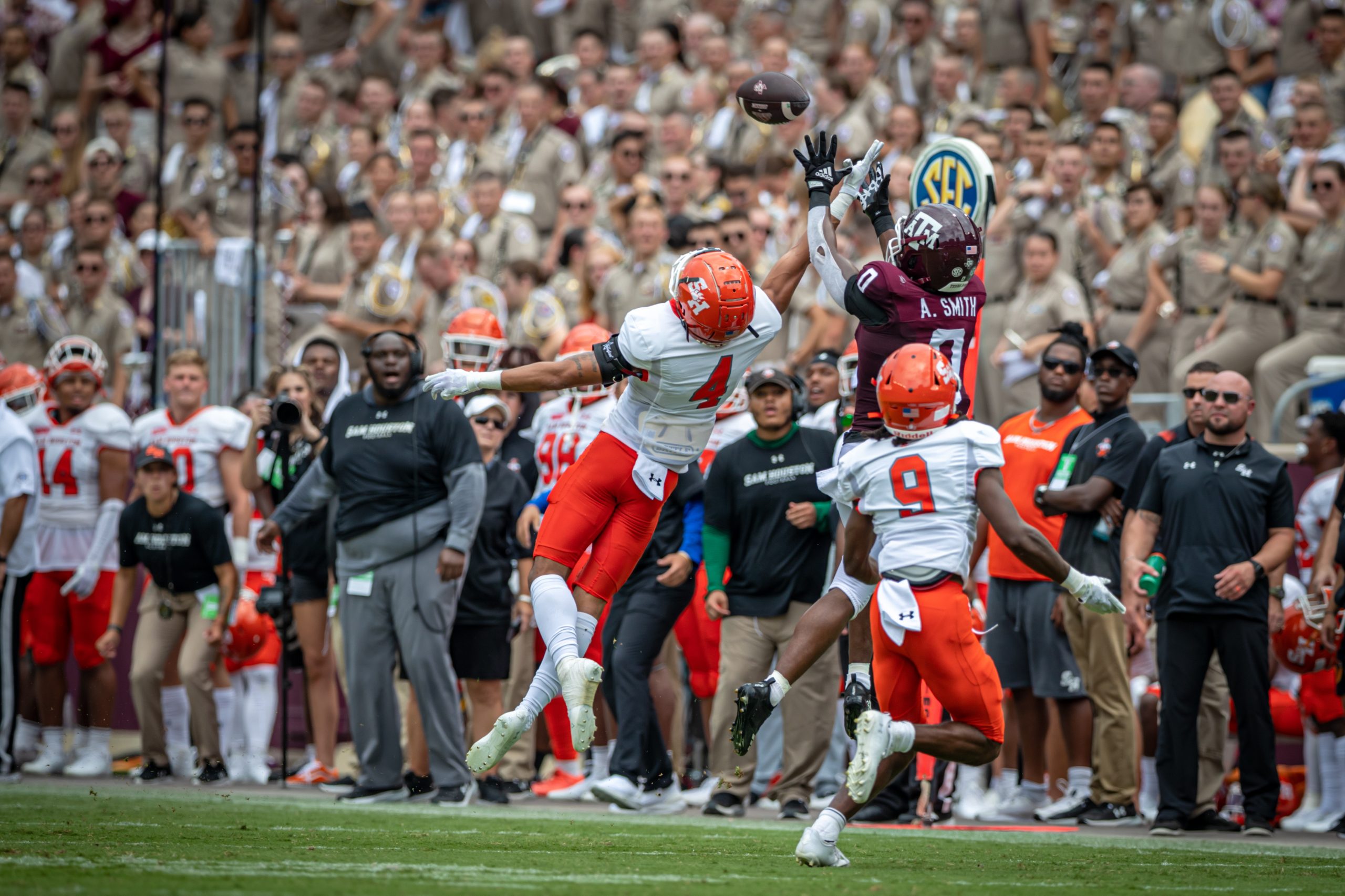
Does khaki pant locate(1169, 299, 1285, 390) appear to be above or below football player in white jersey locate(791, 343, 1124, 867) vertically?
above

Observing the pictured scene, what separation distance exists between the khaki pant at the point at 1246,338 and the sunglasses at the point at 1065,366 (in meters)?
2.70

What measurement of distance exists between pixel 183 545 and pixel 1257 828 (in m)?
6.72

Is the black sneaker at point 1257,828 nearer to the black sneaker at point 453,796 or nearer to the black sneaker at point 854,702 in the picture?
the black sneaker at point 854,702

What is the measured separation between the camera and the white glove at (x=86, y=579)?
11.1 metres

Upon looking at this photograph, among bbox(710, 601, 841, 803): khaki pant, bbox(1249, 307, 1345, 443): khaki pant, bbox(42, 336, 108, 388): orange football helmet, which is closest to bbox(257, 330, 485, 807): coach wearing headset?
bbox(710, 601, 841, 803): khaki pant

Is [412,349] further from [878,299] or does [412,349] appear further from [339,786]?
[878,299]

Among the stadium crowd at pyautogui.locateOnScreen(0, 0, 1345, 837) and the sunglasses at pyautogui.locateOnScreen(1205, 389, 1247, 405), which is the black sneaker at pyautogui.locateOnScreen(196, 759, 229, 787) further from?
the sunglasses at pyautogui.locateOnScreen(1205, 389, 1247, 405)

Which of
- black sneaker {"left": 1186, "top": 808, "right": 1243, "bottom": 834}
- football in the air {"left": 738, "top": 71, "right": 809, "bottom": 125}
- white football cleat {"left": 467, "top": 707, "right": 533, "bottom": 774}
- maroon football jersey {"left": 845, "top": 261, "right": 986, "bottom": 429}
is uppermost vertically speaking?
football in the air {"left": 738, "top": 71, "right": 809, "bottom": 125}

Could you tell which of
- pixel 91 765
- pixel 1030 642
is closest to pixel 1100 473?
pixel 1030 642

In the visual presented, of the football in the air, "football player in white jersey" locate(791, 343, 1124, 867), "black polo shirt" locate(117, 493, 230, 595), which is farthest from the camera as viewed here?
"black polo shirt" locate(117, 493, 230, 595)

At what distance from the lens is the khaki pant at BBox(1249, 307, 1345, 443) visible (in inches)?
455

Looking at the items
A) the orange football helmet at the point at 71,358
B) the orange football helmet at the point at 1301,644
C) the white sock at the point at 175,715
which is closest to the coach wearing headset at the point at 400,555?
the white sock at the point at 175,715

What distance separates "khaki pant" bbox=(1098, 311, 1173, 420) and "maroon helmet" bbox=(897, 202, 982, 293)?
→ 5.61 meters

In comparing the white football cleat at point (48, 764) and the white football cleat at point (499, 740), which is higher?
the white football cleat at point (499, 740)
